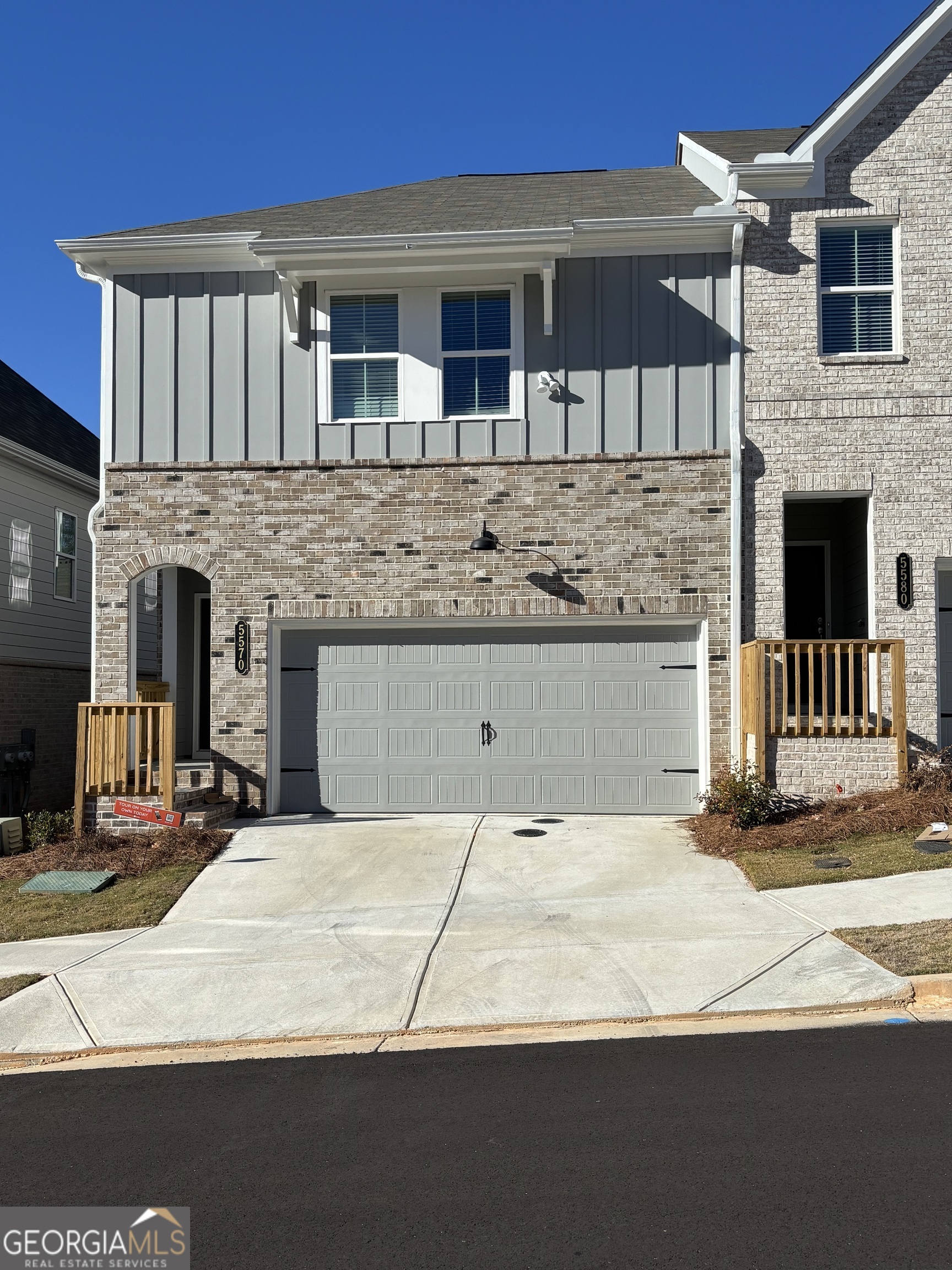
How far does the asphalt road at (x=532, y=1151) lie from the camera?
3.74 metres

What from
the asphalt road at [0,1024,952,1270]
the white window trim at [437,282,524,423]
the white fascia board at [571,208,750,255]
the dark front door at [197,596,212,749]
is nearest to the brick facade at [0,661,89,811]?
the dark front door at [197,596,212,749]

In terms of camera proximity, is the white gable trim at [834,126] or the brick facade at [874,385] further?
the white gable trim at [834,126]

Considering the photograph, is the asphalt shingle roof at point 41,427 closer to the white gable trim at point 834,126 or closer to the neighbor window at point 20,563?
the neighbor window at point 20,563

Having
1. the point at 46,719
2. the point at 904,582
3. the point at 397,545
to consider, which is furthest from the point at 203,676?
the point at 904,582

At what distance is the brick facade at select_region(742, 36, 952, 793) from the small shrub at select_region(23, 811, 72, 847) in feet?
28.3

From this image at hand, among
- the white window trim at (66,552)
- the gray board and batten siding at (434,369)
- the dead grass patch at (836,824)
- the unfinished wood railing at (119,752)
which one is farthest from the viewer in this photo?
the white window trim at (66,552)

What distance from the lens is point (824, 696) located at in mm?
11727


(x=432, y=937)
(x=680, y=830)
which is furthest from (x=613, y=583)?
(x=432, y=937)

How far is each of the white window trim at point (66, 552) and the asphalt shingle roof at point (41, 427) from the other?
834mm

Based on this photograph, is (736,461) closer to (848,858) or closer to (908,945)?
(848,858)

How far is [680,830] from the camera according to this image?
12039 mm

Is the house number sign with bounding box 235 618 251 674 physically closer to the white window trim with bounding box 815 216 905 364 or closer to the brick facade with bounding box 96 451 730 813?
the brick facade with bounding box 96 451 730 813

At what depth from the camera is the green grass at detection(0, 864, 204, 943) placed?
8945mm

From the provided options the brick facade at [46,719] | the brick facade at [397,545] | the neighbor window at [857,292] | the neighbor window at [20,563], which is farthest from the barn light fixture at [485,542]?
the neighbor window at [20,563]
